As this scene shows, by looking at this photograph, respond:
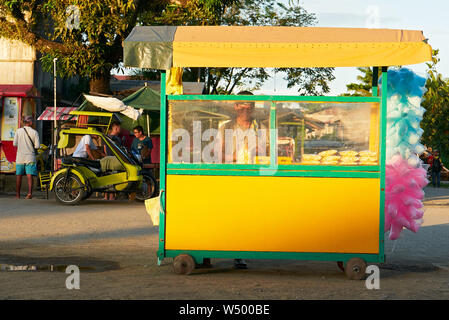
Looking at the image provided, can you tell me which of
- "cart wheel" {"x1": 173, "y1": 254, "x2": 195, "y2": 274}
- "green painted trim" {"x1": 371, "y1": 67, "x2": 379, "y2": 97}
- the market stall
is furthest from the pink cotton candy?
the market stall

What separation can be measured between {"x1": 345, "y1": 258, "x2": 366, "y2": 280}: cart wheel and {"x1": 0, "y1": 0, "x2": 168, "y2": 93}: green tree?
37.9ft

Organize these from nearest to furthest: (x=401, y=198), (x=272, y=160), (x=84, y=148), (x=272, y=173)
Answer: (x=272, y=173) → (x=272, y=160) → (x=401, y=198) → (x=84, y=148)

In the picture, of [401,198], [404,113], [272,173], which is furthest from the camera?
[404,113]

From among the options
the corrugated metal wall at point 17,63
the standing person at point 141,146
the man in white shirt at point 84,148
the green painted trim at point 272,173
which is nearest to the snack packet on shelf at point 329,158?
the green painted trim at point 272,173

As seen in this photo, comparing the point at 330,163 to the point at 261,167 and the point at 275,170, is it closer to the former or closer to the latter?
the point at 275,170

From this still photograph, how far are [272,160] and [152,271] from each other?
168 cm

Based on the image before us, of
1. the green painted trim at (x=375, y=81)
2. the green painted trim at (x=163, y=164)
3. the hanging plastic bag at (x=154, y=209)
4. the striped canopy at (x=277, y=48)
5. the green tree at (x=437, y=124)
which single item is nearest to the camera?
the striped canopy at (x=277, y=48)

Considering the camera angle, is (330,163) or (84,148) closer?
(330,163)

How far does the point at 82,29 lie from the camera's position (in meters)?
18.2

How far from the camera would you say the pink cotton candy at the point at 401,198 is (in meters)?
7.32

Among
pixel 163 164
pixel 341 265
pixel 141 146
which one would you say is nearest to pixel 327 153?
pixel 341 265

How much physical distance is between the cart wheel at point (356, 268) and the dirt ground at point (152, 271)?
4.1 inches

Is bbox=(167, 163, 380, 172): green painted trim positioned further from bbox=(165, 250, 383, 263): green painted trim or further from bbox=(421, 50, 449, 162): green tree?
bbox=(421, 50, 449, 162): green tree

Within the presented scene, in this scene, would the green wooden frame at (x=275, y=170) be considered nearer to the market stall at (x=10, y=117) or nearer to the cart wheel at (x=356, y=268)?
the cart wheel at (x=356, y=268)
